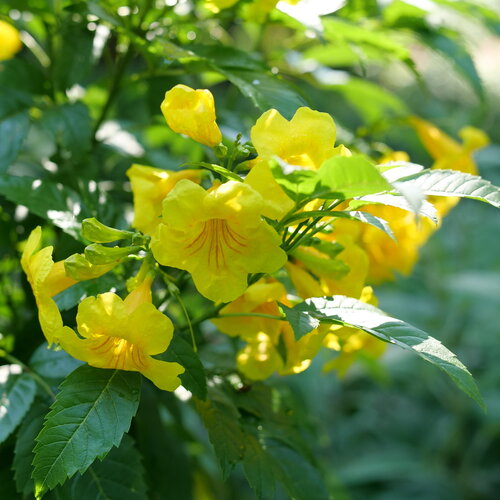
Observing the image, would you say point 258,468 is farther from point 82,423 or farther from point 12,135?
point 12,135

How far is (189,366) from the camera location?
867 millimetres

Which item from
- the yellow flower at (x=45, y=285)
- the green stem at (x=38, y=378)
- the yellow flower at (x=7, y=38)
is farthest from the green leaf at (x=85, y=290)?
the yellow flower at (x=7, y=38)

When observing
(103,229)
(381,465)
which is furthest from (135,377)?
(381,465)

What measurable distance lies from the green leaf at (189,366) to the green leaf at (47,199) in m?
0.25

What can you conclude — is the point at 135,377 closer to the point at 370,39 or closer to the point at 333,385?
the point at 370,39

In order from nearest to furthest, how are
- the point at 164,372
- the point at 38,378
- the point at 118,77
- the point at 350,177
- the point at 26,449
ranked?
the point at 350,177, the point at 164,372, the point at 26,449, the point at 38,378, the point at 118,77

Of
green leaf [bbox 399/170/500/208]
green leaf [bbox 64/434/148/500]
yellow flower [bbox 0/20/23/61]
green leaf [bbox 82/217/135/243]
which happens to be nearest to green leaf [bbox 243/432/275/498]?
green leaf [bbox 64/434/148/500]

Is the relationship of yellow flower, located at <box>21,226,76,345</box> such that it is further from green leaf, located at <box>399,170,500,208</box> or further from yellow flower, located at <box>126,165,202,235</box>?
green leaf, located at <box>399,170,500,208</box>

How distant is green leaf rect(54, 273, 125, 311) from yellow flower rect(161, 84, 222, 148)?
252 mm

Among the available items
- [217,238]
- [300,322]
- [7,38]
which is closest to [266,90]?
[217,238]

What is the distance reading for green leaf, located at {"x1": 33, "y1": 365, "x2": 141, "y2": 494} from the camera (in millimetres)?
748

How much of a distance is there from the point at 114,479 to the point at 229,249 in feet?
1.32

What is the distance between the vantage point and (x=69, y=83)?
1301mm

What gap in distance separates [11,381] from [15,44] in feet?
2.91
